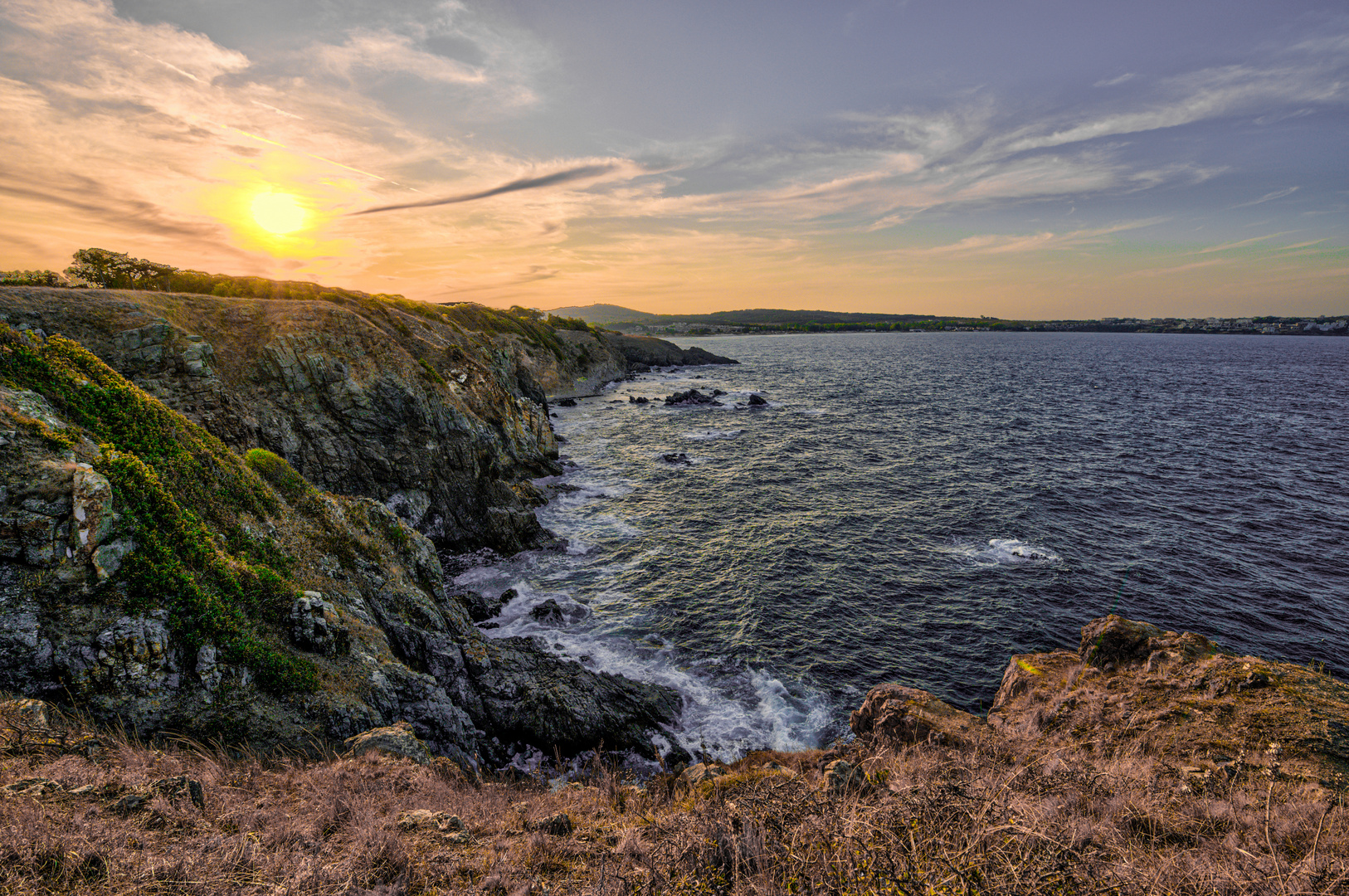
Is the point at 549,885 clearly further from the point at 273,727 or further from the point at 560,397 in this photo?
the point at 560,397

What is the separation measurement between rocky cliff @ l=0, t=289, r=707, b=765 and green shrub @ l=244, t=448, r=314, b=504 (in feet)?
0.23

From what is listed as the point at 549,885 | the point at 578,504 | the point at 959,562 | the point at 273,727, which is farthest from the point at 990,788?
the point at 578,504

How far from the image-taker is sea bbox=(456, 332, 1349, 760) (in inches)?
841

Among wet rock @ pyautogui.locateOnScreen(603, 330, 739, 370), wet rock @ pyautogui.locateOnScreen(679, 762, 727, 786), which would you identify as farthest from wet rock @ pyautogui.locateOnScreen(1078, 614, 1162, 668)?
wet rock @ pyautogui.locateOnScreen(603, 330, 739, 370)

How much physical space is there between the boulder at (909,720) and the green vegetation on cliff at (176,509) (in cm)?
1608

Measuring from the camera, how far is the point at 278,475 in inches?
698

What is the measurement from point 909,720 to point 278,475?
874 inches

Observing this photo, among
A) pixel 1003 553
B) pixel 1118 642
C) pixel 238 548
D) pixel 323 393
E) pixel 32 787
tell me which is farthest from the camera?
pixel 323 393

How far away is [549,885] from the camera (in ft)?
23.6

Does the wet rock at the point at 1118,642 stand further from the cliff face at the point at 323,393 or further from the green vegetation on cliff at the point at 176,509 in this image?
the cliff face at the point at 323,393

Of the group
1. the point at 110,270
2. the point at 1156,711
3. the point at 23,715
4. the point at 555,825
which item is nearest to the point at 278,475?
the point at 23,715

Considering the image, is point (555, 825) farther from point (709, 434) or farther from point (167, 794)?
point (709, 434)

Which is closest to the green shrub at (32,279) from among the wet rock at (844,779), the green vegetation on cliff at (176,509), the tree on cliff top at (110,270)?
the tree on cliff top at (110,270)

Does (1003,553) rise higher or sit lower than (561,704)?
higher
